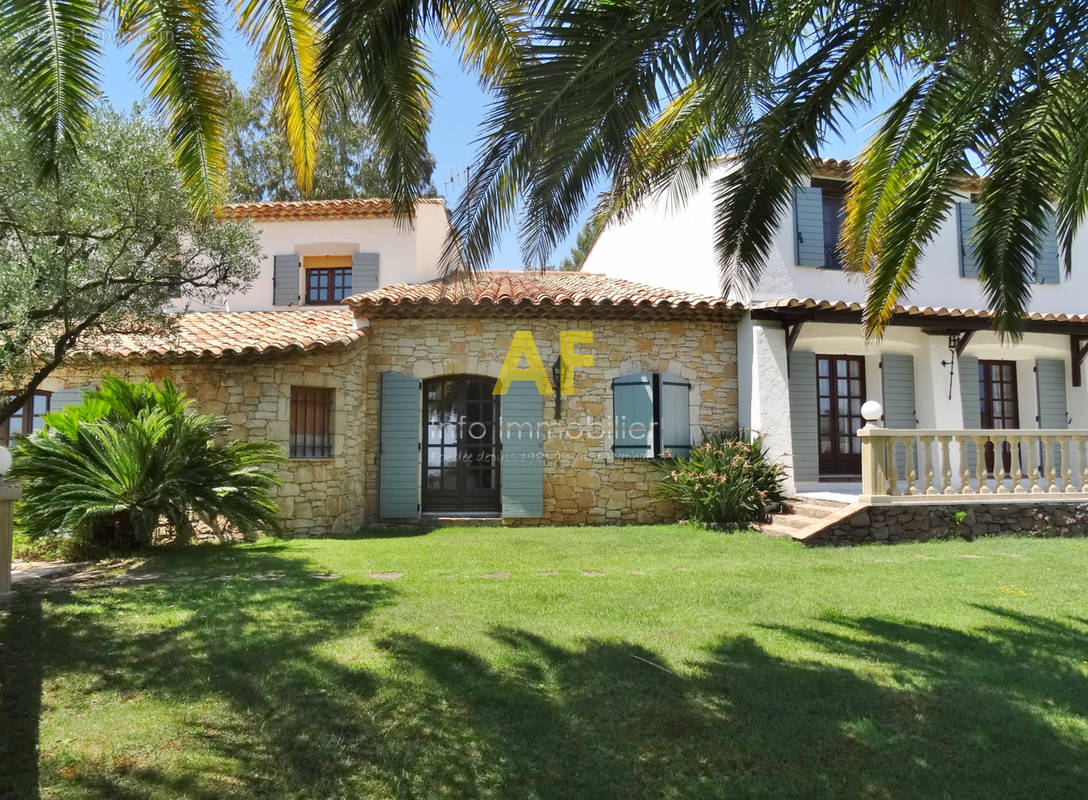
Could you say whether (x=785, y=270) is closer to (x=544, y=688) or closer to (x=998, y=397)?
(x=998, y=397)

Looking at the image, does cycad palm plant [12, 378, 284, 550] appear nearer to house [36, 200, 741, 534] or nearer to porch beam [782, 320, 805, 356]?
house [36, 200, 741, 534]

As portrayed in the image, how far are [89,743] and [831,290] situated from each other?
10.5 m

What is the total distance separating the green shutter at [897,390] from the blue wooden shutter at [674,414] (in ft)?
10.9

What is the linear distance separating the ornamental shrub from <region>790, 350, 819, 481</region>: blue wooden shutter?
873 mm

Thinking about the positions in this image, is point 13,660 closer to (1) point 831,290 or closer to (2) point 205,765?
(2) point 205,765

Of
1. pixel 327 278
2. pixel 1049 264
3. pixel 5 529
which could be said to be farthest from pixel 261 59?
pixel 1049 264

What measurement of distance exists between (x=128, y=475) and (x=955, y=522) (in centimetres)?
961

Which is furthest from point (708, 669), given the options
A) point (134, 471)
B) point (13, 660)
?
point (134, 471)

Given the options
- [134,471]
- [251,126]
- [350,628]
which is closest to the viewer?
[350,628]

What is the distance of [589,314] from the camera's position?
10.4 meters

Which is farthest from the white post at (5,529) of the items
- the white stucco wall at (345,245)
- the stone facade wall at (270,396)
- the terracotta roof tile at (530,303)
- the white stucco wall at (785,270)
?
the white stucco wall at (345,245)

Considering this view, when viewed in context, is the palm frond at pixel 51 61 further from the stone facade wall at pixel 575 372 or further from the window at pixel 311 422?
the stone facade wall at pixel 575 372

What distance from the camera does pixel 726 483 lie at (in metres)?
9.43

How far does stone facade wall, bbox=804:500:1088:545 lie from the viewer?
8.58 m
